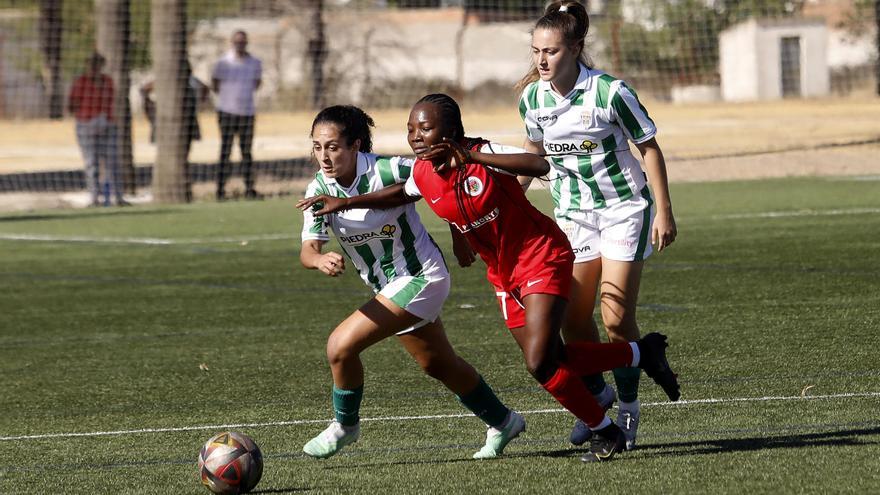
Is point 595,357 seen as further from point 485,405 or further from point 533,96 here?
point 533,96

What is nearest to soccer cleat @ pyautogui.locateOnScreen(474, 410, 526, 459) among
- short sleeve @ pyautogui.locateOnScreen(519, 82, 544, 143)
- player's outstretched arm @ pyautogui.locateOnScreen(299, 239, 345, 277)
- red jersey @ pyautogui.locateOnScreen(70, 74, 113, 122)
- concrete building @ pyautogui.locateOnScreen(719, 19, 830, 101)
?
player's outstretched arm @ pyautogui.locateOnScreen(299, 239, 345, 277)

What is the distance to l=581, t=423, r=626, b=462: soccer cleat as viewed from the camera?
18.9ft

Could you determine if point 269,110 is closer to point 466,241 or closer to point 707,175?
point 707,175

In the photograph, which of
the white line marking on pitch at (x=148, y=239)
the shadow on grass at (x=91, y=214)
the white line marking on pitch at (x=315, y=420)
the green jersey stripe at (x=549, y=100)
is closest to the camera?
the green jersey stripe at (x=549, y=100)

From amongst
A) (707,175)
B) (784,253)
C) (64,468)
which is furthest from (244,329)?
(707,175)

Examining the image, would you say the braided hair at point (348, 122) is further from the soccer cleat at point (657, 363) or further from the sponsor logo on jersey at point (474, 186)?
the soccer cleat at point (657, 363)

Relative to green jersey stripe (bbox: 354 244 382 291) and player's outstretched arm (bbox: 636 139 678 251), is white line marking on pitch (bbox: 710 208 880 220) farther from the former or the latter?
green jersey stripe (bbox: 354 244 382 291)

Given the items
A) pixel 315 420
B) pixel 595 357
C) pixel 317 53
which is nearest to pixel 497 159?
pixel 595 357

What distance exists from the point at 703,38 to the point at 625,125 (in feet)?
71.4

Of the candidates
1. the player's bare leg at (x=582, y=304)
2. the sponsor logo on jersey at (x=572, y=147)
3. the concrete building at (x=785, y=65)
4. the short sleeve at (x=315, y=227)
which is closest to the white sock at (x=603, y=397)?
the player's bare leg at (x=582, y=304)

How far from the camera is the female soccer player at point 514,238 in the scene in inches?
225

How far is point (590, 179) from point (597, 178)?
0.03 meters

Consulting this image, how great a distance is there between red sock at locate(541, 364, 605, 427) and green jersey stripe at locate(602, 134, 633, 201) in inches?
37.0

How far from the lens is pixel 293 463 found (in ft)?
20.2
